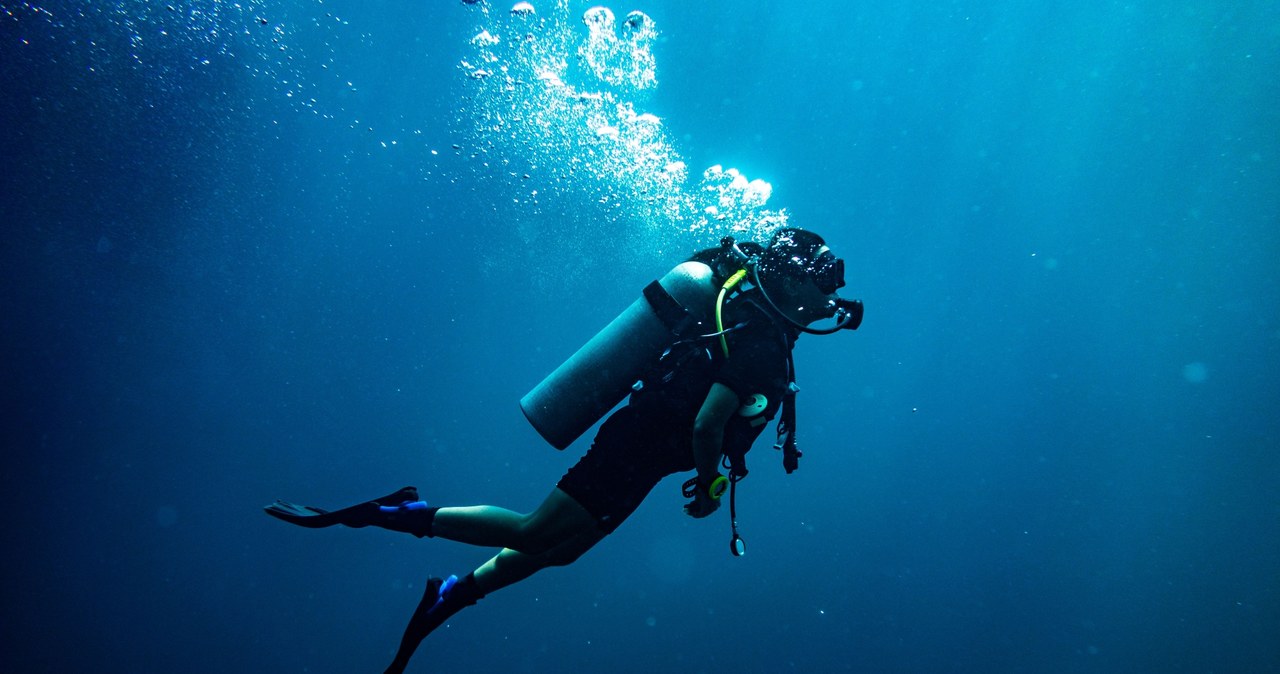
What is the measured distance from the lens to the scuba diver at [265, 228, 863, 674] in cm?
276

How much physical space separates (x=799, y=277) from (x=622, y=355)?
1129 millimetres

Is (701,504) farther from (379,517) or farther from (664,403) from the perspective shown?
(379,517)

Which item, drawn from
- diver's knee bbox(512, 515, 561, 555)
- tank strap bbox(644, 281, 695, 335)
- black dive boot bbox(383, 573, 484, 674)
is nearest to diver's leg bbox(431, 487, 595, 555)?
diver's knee bbox(512, 515, 561, 555)

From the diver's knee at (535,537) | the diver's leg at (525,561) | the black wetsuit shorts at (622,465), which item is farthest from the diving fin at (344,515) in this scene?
the black wetsuit shorts at (622,465)

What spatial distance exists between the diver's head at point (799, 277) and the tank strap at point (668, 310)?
0.48 meters

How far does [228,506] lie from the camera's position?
2902 centimetres

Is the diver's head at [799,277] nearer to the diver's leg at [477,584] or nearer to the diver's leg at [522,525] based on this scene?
the diver's leg at [522,525]

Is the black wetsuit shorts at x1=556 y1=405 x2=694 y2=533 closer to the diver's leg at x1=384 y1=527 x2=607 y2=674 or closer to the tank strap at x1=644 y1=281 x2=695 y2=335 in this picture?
the diver's leg at x1=384 y1=527 x2=607 y2=674

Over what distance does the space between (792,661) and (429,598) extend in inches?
1434

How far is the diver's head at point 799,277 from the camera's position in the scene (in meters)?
2.90

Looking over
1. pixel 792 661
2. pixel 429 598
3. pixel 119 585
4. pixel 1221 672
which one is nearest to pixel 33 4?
pixel 429 598

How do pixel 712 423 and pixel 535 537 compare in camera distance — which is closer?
pixel 712 423

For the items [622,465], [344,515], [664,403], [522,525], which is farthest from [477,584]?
[664,403]

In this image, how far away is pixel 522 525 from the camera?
293 cm
